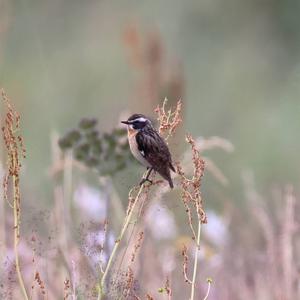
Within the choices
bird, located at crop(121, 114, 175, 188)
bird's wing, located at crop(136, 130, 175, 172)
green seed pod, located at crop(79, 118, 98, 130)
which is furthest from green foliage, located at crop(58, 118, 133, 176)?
bird's wing, located at crop(136, 130, 175, 172)

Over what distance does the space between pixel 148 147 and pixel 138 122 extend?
316 mm

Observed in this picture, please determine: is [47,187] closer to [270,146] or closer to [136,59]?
[136,59]

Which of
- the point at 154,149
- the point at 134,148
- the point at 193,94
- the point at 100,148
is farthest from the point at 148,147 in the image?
the point at 193,94

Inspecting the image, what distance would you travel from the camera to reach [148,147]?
584cm

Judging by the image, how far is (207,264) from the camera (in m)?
7.62

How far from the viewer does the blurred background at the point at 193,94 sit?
733cm

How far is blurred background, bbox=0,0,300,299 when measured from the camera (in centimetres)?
733

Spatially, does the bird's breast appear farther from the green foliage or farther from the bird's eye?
the green foliage

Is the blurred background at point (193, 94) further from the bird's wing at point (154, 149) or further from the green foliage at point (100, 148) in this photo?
the bird's wing at point (154, 149)

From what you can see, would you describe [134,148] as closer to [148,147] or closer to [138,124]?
[138,124]

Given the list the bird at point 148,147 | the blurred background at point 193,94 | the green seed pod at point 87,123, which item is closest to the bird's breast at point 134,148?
the bird at point 148,147

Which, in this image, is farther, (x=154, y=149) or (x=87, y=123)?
(x=87, y=123)

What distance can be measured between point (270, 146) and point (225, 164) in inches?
28.4

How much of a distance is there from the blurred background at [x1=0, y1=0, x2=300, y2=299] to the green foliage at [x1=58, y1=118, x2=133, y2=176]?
2.0 inches
